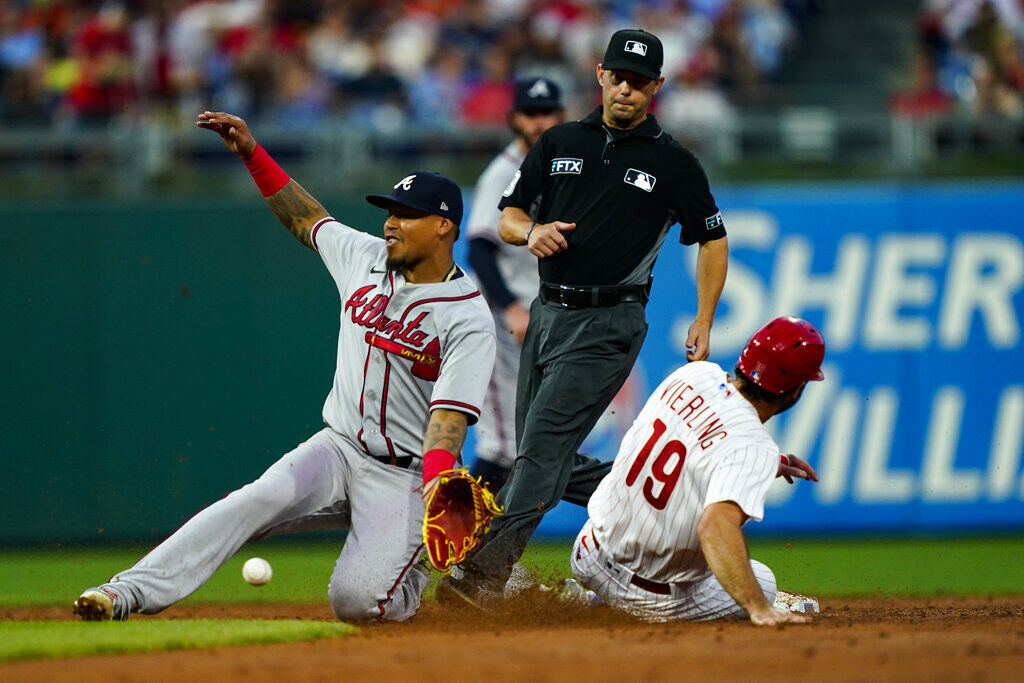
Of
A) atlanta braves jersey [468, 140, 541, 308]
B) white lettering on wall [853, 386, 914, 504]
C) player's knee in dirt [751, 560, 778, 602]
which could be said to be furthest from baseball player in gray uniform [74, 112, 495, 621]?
white lettering on wall [853, 386, 914, 504]

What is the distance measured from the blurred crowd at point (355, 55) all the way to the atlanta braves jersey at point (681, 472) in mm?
5499

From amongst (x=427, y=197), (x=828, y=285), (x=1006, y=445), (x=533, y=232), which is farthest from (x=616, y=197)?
(x=1006, y=445)

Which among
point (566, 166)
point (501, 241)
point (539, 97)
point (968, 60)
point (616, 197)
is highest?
point (968, 60)

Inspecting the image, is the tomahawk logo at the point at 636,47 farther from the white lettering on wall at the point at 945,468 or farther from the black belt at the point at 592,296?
the white lettering on wall at the point at 945,468

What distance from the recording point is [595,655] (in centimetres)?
434

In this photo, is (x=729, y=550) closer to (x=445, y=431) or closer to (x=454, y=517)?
(x=454, y=517)

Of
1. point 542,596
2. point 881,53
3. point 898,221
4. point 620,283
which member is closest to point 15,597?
point 542,596

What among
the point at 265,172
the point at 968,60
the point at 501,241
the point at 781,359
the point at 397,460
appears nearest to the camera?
the point at 781,359

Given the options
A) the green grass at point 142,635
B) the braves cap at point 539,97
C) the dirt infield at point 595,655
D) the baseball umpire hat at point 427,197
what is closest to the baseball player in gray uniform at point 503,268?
the braves cap at point 539,97

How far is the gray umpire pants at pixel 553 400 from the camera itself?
5582 mm

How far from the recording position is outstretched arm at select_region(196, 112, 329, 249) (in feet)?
19.3

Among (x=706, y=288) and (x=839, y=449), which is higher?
(x=706, y=288)

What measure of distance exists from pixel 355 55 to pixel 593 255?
650 centimetres

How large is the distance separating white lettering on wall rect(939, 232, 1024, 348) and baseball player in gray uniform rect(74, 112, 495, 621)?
492 cm
